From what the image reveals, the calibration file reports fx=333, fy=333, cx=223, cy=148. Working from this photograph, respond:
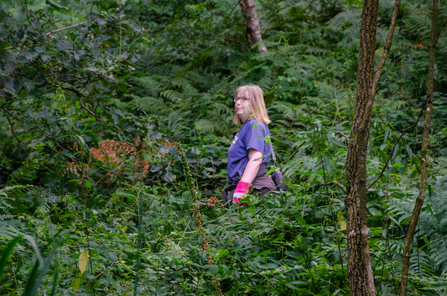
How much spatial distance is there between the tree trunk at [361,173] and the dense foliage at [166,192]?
14 cm

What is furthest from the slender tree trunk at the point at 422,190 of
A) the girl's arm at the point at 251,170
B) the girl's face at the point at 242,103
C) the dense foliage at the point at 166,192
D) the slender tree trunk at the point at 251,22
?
the slender tree trunk at the point at 251,22

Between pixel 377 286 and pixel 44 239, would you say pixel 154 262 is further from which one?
pixel 377 286

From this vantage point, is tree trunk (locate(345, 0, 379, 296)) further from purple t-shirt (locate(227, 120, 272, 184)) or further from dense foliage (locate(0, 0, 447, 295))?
purple t-shirt (locate(227, 120, 272, 184))

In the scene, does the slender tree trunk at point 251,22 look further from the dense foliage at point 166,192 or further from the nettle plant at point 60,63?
the nettle plant at point 60,63

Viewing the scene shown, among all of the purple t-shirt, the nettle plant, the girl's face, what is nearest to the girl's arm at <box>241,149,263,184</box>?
the purple t-shirt

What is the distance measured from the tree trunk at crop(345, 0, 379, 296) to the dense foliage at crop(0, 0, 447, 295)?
0.47ft

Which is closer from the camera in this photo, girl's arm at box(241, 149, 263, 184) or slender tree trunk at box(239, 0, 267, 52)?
girl's arm at box(241, 149, 263, 184)

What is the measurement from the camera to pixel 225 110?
18.7 ft

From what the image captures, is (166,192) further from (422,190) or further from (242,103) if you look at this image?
(422,190)

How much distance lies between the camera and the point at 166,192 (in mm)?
3217

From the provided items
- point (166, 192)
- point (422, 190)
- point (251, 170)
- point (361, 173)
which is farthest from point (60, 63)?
point (422, 190)

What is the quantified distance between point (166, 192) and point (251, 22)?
177 inches

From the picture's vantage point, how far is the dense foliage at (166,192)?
59.4 inches

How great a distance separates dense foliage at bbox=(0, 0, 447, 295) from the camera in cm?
151
